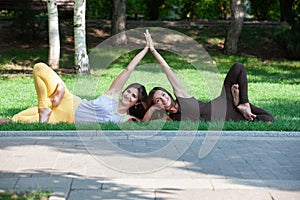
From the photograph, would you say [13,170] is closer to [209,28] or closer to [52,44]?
[52,44]

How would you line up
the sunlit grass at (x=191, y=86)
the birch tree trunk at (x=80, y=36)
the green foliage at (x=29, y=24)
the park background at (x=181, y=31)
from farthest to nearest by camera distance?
the green foliage at (x=29, y=24), the birch tree trunk at (x=80, y=36), the park background at (x=181, y=31), the sunlit grass at (x=191, y=86)

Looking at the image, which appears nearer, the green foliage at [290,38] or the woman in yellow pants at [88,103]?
the woman in yellow pants at [88,103]

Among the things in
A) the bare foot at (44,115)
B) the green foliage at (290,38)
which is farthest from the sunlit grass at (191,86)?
the green foliage at (290,38)

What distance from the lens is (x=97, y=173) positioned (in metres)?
5.79

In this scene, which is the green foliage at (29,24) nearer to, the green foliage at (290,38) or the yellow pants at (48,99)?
the green foliage at (290,38)

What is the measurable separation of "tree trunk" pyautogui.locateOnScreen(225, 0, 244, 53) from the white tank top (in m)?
13.9

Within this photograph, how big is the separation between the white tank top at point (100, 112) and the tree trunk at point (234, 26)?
13949mm

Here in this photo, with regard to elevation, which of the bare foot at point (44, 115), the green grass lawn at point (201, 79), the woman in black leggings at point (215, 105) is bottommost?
the green grass lawn at point (201, 79)

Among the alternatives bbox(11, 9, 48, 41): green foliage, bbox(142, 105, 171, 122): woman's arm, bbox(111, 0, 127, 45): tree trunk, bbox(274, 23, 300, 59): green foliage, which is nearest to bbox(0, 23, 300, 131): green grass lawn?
bbox(142, 105, 171, 122): woman's arm

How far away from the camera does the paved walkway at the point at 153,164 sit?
5.14 m

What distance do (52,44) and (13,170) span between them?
11.2 metres

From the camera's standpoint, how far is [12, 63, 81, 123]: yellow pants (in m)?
8.34

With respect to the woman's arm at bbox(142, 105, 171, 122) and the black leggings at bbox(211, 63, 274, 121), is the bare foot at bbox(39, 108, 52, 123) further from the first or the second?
the black leggings at bbox(211, 63, 274, 121)

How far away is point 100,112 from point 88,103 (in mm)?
248
